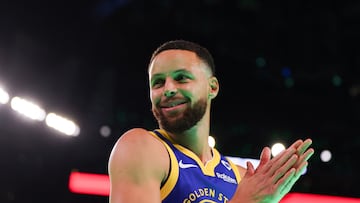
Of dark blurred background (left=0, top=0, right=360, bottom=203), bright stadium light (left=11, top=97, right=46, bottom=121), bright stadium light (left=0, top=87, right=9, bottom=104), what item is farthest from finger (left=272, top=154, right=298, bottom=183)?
bright stadium light (left=11, top=97, right=46, bottom=121)

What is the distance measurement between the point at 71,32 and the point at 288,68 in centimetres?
447

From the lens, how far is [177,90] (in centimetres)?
264

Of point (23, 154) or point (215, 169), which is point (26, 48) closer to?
point (23, 154)

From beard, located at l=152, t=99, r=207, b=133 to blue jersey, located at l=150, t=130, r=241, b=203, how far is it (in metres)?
0.07

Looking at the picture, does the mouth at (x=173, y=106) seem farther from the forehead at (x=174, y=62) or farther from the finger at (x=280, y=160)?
the finger at (x=280, y=160)

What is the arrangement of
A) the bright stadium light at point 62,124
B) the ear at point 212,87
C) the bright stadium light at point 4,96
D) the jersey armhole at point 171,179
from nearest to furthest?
1. the jersey armhole at point 171,179
2. the ear at point 212,87
3. the bright stadium light at point 4,96
4. the bright stadium light at point 62,124

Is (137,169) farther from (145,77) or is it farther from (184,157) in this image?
(145,77)

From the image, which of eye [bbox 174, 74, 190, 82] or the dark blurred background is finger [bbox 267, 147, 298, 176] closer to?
eye [bbox 174, 74, 190, 82]

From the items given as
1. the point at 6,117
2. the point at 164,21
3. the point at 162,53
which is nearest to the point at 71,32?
the point at 164,21

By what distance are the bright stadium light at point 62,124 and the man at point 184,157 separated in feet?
28.2

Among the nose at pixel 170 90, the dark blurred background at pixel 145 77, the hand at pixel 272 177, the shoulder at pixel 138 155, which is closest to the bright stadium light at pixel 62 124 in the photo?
the dark blurred background at pixel 145 77

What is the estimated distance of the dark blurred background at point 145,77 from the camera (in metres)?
9.44

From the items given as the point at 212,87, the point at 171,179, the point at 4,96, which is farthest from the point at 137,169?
the point at 4,96

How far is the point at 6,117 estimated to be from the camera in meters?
11.0
